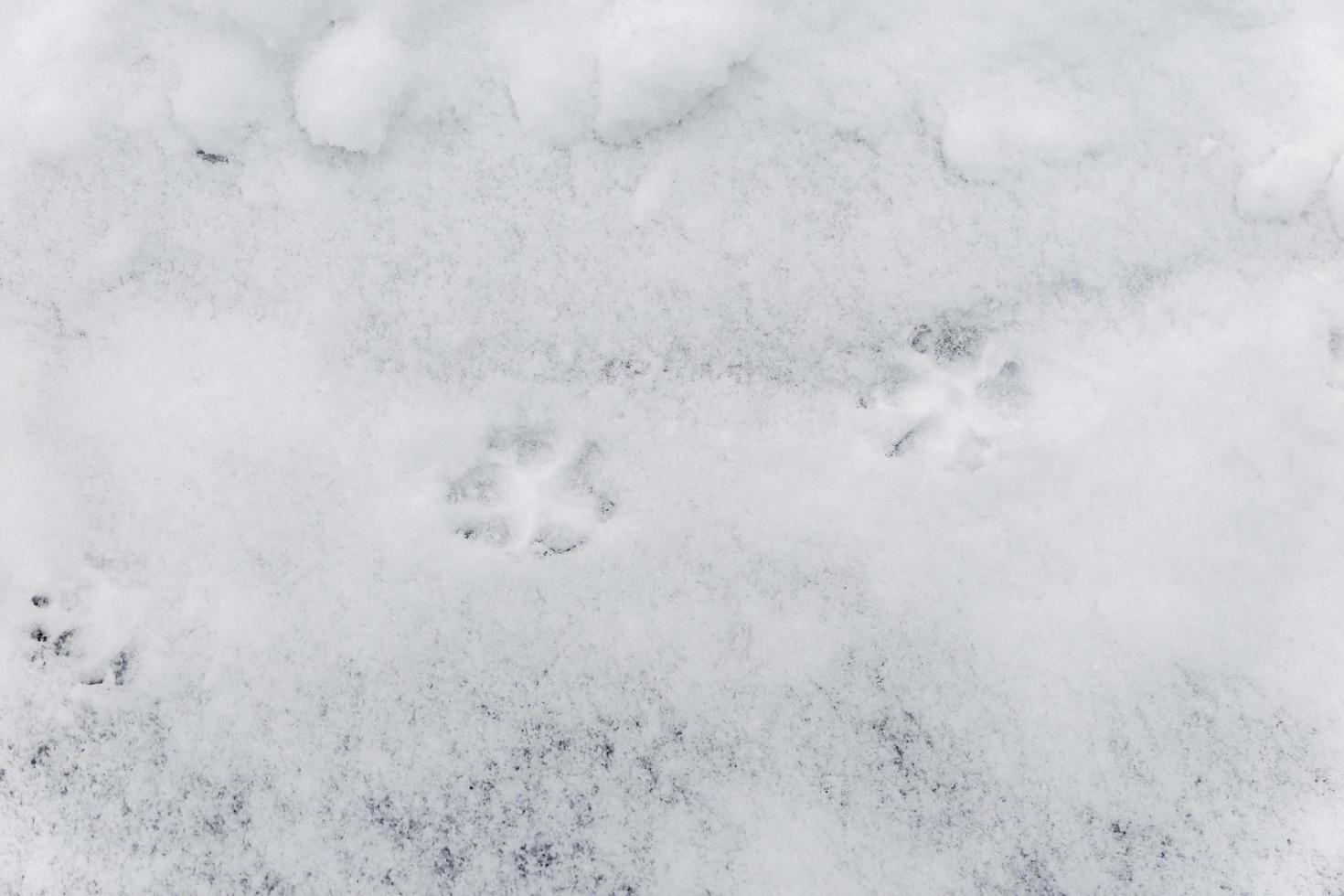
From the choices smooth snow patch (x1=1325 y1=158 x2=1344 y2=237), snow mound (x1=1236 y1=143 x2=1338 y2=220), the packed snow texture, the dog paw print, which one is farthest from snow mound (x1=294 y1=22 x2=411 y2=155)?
smooth snow patch (x1=1325 y1=158 x2=1344 y2=237)

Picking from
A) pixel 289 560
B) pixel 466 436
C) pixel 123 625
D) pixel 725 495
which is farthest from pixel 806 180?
pixel 123 625

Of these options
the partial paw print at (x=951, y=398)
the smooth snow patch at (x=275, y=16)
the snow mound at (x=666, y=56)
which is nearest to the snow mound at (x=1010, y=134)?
the partial paw print at (x=951, y=398)

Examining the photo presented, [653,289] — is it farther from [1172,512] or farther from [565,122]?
[1172,512]

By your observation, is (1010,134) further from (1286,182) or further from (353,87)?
(353,87)

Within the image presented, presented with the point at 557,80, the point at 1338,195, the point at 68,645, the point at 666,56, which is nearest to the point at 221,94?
the point at 557,80

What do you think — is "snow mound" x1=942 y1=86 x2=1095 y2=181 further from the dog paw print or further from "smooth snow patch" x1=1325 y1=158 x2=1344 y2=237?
the dog paw print

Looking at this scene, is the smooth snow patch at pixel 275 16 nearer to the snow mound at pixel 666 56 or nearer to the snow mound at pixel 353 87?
the snow mound at pixel 353 87
